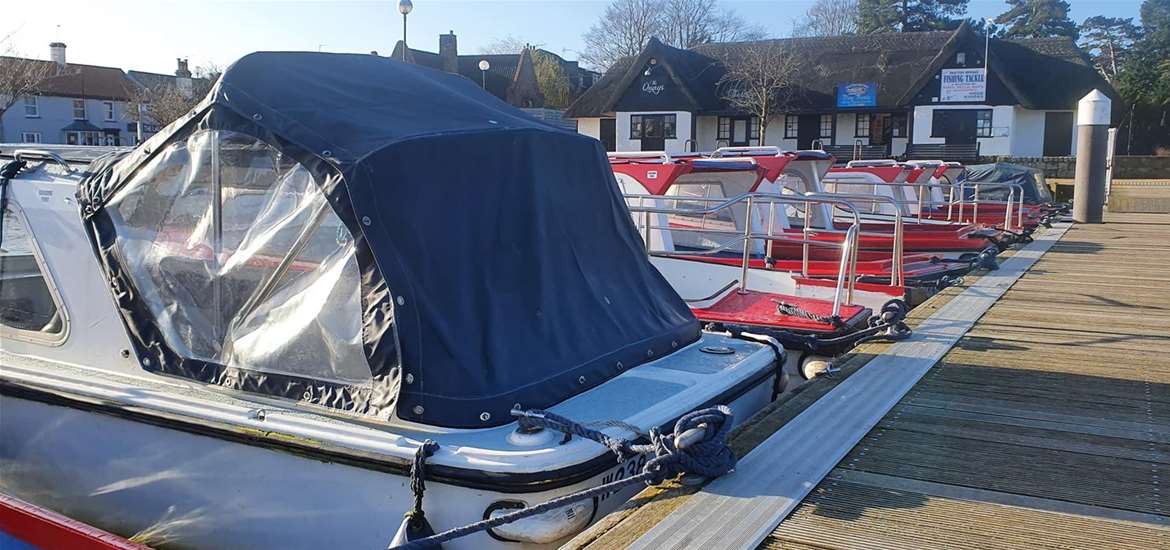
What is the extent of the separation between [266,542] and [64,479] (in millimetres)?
1373

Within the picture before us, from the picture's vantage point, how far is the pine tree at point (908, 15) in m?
70.7

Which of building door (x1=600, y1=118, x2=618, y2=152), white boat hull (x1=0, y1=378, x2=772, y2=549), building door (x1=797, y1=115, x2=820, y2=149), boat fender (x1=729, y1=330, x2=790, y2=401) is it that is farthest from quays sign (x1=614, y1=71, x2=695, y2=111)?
white boat hull (x1=0, y1=378, x2=772, y2=549)

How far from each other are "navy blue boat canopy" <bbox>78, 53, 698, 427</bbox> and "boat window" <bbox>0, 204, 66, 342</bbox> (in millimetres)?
572

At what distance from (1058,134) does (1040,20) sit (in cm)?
3320

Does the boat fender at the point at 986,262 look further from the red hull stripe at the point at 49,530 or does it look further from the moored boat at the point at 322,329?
the red hull stripe at the point at 49,530

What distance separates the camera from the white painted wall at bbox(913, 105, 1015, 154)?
4325 cm

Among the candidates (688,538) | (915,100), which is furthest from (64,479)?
(915,100)

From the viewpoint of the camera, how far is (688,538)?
10.8 feet

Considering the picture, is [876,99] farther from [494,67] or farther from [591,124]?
[494,67]

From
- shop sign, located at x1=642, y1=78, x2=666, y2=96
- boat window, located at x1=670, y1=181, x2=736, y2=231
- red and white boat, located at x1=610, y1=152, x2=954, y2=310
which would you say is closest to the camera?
red and white boat, located at x1=610, y1=152, x2=954, y2=310

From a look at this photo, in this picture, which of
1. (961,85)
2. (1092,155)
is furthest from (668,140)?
(1092,155)

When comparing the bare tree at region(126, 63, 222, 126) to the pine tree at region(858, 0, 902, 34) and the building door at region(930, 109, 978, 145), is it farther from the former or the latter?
the pine tree at region(858, 0, 902, 34)

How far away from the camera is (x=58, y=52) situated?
161 feet

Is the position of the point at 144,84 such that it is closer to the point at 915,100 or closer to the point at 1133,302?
the point at 915,100
